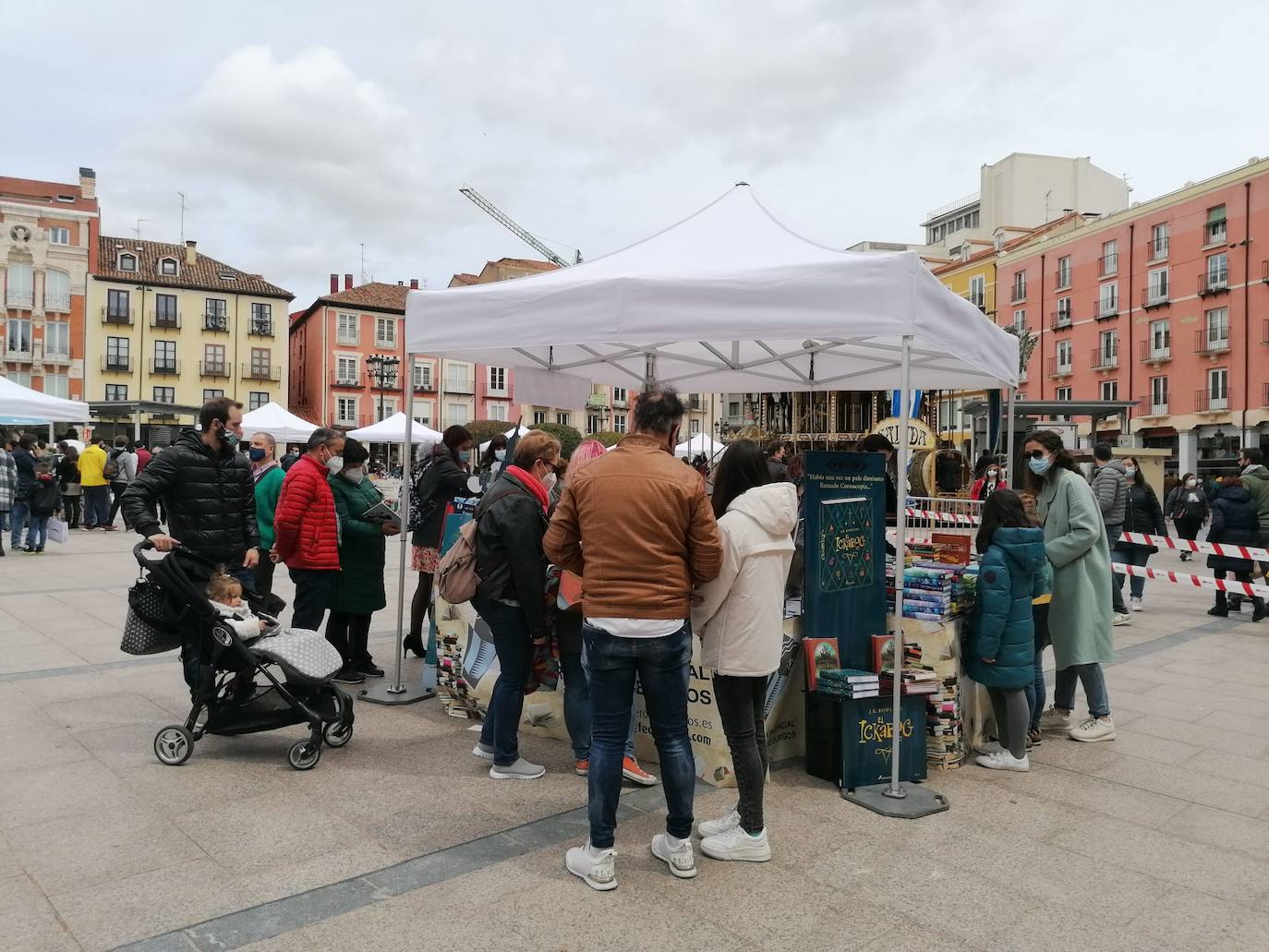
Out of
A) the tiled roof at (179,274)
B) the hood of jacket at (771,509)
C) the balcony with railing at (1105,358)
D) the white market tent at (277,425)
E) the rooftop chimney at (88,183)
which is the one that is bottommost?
the hood of jacket at (771,509)

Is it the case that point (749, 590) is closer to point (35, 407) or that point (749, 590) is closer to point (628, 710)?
point (628, 710)

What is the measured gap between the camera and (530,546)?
3.95 m

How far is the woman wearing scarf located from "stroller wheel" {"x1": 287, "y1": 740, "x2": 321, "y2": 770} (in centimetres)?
87

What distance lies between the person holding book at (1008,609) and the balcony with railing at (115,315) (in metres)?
51.8

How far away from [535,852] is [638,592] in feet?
3.86

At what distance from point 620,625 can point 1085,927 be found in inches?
72.5

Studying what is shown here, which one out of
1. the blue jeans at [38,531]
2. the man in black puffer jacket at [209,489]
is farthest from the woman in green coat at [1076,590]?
the blue jeans at [38,531]

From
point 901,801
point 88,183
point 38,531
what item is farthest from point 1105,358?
point 88,183

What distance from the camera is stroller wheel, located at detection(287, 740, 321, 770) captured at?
430 centimetres

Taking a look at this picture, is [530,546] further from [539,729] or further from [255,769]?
[255,769]

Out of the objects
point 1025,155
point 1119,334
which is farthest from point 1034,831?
point 1025,155

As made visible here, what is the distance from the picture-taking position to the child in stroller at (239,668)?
430 cm

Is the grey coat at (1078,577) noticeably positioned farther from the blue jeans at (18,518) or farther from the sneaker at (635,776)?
the blue jeans at (18,518)

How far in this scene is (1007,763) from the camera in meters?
4.58
